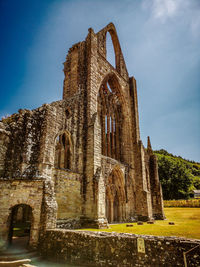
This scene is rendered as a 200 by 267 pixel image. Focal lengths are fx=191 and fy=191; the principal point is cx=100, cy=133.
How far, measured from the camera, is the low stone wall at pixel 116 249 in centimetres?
531

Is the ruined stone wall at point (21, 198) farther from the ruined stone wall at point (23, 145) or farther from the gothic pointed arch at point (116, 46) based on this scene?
the gothic pointed arch at point (116, 46)

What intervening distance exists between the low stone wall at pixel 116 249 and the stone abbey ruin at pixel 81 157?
1164 mm

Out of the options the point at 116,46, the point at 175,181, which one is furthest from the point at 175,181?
the point at 116,46

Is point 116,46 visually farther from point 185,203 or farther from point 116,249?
point 185,203

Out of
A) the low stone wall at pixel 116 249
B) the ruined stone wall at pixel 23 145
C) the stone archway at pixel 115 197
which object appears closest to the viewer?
the low stone wall at pixel 116 249

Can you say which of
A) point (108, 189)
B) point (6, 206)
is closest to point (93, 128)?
point (108, 189)

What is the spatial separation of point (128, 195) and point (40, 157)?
34.1 feet

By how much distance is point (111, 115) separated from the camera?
66.9 feet

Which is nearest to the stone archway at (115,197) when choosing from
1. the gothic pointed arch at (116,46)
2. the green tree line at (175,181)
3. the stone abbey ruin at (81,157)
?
the stone abbey ruin at (81,157)

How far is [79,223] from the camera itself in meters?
12.1

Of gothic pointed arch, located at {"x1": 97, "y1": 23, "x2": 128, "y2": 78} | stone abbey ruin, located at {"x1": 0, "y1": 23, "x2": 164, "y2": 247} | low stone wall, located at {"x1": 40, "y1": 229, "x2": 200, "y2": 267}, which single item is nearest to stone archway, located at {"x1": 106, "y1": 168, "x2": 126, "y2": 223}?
stone abbey ruin, located at {"x1": 0, "y1": 23, "x2": 164, "y2": 247}

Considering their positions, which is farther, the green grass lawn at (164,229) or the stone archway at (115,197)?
the stone archway at (115,197)

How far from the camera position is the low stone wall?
17.4 feet

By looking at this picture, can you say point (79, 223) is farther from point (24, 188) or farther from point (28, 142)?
point (28, 142)
